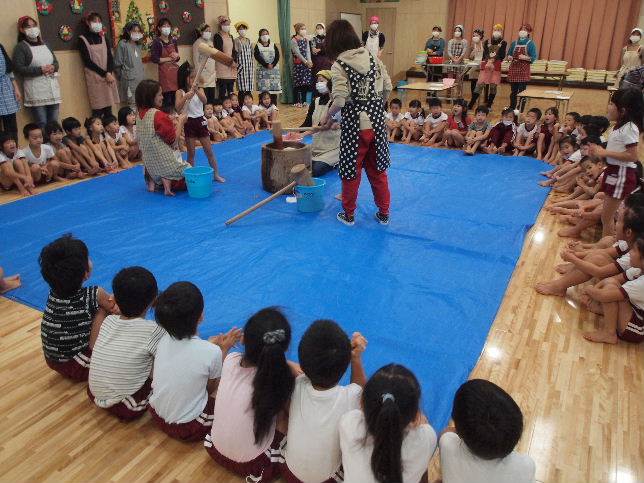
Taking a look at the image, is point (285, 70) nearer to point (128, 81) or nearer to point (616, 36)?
point (128, 81)

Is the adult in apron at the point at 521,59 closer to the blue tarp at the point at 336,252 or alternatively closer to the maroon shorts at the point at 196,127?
the blue tarp at the point at 336,252

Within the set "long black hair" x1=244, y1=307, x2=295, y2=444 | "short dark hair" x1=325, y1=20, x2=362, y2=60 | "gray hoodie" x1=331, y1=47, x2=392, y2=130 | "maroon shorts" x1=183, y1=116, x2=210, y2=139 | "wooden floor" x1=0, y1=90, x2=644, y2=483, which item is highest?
"short dark hair" x1=325, y1=20, x2=362, y2=60

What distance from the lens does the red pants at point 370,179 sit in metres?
3.47

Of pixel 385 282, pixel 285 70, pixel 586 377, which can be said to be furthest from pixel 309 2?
pixel 586 377

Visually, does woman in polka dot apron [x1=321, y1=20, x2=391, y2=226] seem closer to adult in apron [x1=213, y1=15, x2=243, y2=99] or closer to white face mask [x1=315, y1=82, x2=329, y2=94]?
white face mask [x1=315, y1=82, x2=329, y2=94]

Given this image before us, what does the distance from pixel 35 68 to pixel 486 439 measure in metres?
5.51

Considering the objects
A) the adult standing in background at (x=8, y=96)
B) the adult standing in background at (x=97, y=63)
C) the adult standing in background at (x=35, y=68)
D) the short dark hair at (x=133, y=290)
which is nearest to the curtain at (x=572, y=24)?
the adult standing in background at (x=97, y=63)

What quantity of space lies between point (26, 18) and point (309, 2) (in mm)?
6151

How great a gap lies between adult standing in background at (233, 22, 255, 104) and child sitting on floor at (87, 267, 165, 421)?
20.0 feet

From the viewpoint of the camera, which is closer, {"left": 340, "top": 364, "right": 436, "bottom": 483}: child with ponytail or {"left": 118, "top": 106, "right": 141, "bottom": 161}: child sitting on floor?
{"left": 340, "top": 364, "right": 436, "bottom": 483}: child with ponytail

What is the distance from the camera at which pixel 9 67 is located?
480 centimetres

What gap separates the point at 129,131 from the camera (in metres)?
5.36

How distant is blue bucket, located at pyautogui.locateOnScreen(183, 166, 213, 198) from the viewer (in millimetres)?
4223

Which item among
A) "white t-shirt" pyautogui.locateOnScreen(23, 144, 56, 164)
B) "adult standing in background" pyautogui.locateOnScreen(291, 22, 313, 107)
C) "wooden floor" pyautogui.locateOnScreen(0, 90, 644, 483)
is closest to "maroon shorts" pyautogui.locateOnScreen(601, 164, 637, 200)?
"wooden floor" pyautogui.locateOnScreen(0, 90, 644, 483)
